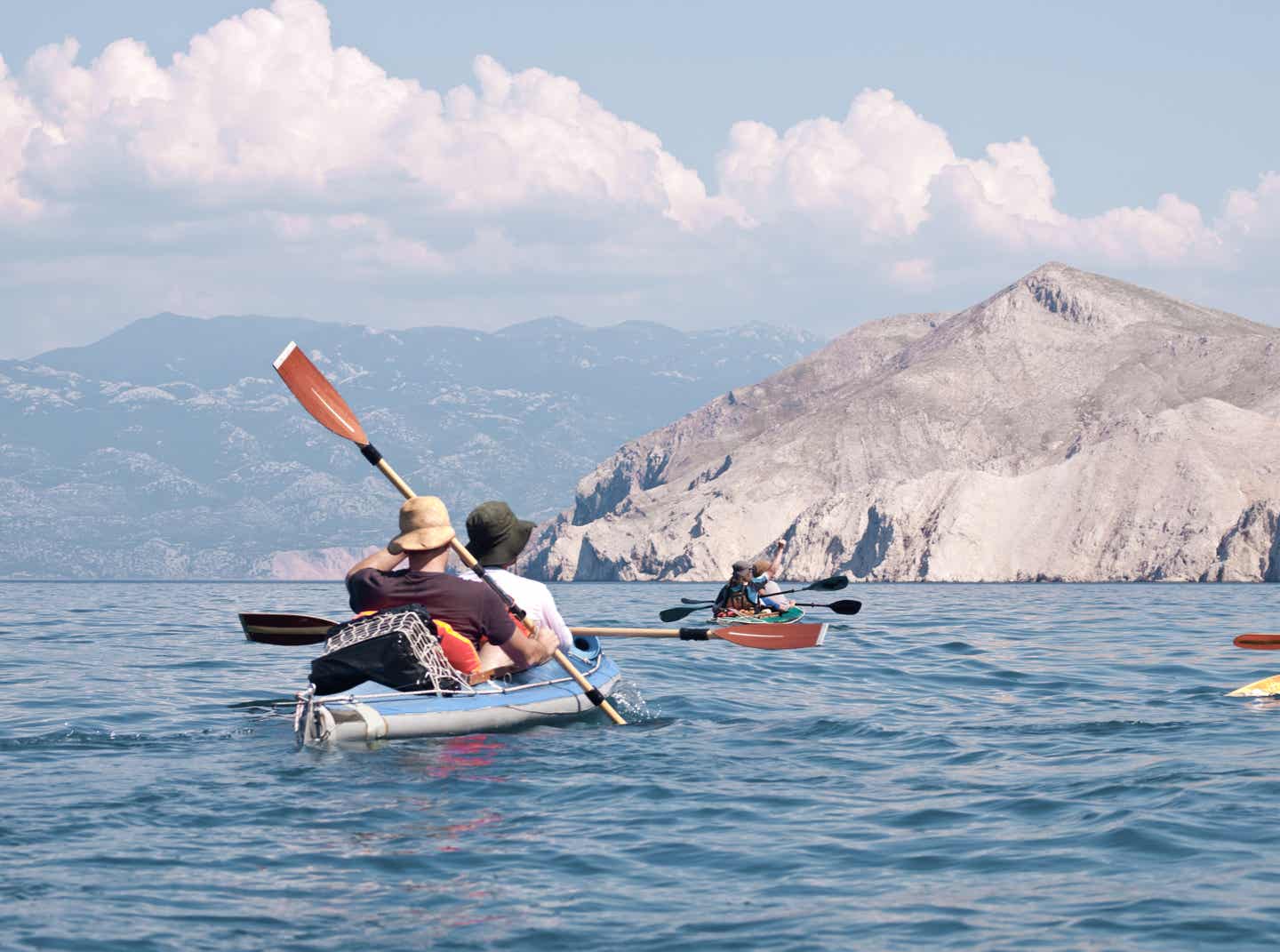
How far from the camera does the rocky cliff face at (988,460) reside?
92125 millimetres

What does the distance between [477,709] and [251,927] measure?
5.62m

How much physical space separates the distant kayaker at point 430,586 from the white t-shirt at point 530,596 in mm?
559

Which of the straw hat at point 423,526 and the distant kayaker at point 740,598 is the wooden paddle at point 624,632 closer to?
the straw hat at point 423,526

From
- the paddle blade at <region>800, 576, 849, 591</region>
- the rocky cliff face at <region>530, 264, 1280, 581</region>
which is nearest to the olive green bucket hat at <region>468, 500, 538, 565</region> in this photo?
the paddle blade at <region>800, 576, 849, 591</region>

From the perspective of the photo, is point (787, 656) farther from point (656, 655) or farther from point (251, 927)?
point (251, 927)

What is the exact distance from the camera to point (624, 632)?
1673cm

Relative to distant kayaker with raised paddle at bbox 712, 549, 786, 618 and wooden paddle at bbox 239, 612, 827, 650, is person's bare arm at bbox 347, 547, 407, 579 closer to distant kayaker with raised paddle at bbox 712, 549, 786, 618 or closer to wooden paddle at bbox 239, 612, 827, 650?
wooden paddle at bbox 239, 612, 827, 650

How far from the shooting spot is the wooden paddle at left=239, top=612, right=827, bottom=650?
1427 cm

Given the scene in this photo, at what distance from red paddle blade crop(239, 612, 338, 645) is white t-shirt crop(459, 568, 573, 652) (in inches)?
71.1

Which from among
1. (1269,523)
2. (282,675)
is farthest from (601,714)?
(1269,523)

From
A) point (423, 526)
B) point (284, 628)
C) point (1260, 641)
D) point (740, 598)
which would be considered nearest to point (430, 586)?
point (423, 526)

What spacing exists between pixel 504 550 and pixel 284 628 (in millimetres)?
2621

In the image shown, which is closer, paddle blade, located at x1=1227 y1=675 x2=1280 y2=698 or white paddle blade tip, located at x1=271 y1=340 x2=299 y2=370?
paddle blade, located at x1=1227 y1=675 x2=1280 y2=698

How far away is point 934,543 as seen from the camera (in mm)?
94312
